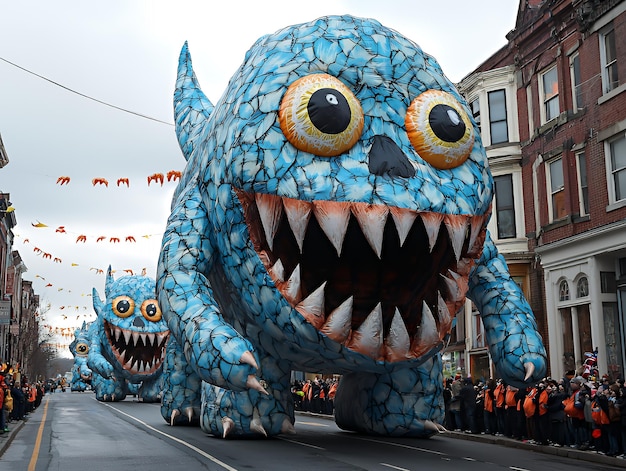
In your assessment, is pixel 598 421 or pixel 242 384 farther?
pixel 598 421

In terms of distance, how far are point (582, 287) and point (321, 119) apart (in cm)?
1152

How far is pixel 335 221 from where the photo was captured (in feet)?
26.6

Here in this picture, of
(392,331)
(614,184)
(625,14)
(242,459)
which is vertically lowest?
(242,459)

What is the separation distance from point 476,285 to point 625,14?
9098 millimetres

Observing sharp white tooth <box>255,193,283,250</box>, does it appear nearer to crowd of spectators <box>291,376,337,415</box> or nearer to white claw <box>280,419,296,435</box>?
white claw <box>280,419,296,435</box>

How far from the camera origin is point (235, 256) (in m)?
9.34

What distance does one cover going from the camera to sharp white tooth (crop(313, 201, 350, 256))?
8094 mm

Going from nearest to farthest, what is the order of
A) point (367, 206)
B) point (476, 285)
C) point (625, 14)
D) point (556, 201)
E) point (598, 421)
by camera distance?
point (367, 206) → point (476, 285) → point (598, 421) → point (625, 14) → point (556, 201)

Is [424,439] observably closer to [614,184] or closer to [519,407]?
[519,407]

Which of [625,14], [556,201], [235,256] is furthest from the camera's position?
[556,201]

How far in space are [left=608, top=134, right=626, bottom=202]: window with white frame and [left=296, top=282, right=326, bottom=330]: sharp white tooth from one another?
10.4 meters

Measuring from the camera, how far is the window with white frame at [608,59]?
17.4 meters

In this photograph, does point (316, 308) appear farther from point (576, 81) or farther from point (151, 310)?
point (151, 310)

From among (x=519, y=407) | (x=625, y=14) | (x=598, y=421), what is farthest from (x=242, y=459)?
(x=625, y=14)
